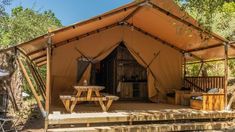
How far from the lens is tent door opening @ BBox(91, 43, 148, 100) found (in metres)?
11.8

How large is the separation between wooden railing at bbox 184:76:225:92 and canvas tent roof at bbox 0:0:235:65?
857mm

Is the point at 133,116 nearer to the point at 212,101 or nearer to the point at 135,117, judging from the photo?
the point at 135,117

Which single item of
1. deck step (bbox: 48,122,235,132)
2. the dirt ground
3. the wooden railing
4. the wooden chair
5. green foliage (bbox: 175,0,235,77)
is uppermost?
green foliage (bbox: 175,0,235,77)

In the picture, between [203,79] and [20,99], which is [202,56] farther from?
[20,99]

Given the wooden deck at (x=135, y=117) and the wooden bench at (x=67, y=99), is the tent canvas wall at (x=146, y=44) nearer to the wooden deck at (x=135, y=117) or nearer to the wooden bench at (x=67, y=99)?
the wooden bench at (x=67, y=99)

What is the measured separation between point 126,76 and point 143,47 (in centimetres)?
156

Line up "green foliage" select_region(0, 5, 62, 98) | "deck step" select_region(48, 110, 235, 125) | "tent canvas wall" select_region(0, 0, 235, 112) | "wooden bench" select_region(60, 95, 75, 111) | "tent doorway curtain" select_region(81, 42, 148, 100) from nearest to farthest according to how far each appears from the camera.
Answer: "deck step" select_region(48, 110, 235, 125) → "wooden bench" select_region(60, 95, 75, 111) → "tent canvas wall" select_region(0, 0, 235, 112) → "tent doorway curtain" select_region(81, 42, 148, 100) → "green foliage" select_region(0, 5, 62, 98)

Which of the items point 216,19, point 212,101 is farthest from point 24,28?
point 212,101

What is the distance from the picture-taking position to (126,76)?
39.4ft

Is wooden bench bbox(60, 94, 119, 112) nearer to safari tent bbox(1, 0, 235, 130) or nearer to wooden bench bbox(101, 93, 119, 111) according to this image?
wooden bench bbox(101, 93, 119, 111)

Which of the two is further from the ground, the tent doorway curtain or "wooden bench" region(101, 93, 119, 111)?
the tent doorway curtain

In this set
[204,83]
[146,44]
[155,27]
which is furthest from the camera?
[146,44]

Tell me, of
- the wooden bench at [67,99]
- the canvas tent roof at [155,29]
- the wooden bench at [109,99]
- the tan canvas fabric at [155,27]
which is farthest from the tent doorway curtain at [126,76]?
the wooden bench at [67,99]

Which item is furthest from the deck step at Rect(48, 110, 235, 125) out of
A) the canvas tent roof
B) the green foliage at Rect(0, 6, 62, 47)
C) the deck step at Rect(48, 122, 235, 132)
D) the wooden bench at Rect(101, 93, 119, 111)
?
the green foliage at Rect(0, 6, 62, 47)
